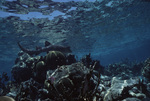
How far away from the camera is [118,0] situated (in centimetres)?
A: 1430

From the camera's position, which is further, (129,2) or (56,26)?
(56,26)

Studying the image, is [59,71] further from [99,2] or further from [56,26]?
[56,26]

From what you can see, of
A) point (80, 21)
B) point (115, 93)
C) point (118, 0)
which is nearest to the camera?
point (115, 93)

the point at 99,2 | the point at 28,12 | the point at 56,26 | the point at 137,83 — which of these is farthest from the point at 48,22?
the point at 137,83

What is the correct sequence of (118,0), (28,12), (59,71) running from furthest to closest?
1. (118,0)
2. (28,12)
3. (59,71)

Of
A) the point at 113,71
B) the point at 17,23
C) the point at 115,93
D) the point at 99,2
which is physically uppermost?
the point at 99,2

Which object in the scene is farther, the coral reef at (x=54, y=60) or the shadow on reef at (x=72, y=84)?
the coral reef at (x=54, y=60)

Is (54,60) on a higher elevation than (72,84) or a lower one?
higher

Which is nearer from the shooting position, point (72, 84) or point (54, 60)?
point (72, 84)

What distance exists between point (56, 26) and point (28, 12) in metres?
5.38

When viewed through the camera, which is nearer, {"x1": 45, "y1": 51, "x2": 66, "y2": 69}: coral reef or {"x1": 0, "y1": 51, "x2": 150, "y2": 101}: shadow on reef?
{"x1": 0, "y1": 51, "x2": 150, "y2": 101}: shadow on reef

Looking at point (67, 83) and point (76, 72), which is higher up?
point (76, 72)

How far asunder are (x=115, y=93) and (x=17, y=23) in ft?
52.6

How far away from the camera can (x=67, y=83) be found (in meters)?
4.53
